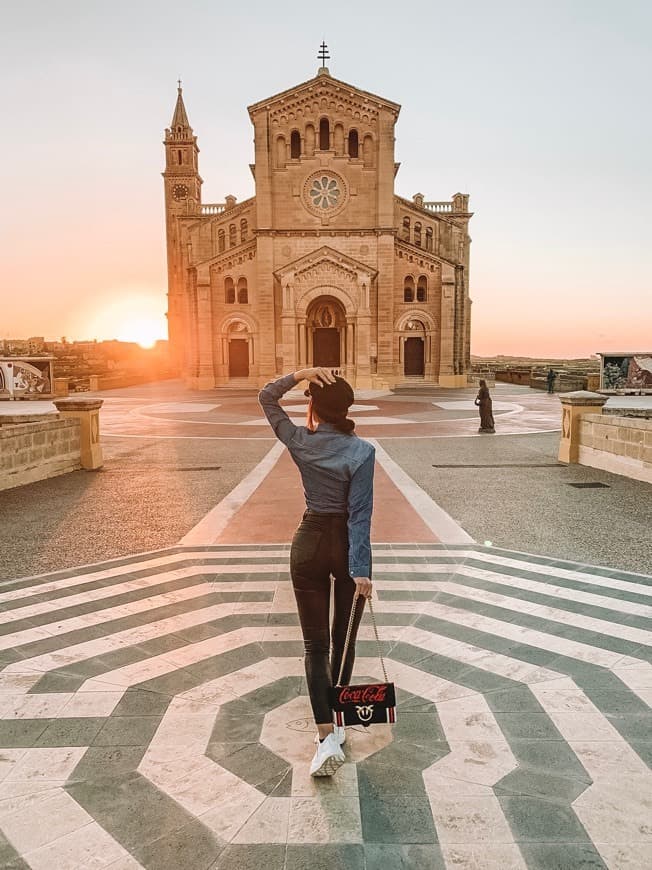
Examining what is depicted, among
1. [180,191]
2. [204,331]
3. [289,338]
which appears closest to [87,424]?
[289,338]

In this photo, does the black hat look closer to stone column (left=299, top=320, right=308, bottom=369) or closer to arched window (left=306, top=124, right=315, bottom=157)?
stone column (left=299, top=320, right=308, bottom=369)

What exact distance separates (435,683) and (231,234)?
148 ft

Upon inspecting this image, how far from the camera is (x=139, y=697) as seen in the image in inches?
156

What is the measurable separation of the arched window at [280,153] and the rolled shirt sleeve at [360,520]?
42.6 meters

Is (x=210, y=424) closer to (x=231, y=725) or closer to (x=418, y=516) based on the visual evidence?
(x=418, y=516)

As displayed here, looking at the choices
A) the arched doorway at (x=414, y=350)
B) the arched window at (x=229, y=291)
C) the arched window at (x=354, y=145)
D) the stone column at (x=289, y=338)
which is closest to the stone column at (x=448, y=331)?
the arched doorway at (x=414, y=350)

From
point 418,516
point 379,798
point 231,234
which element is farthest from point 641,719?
point 231,234

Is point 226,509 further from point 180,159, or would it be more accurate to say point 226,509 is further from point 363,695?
point 180,159

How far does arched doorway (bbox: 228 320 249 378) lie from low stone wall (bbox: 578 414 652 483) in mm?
32882

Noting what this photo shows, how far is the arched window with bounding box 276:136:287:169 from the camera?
135 ft

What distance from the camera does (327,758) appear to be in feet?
10.3

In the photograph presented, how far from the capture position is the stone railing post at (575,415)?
42.9 feet

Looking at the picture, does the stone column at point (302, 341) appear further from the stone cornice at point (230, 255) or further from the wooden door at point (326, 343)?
the stone cornice at point (230, 255)

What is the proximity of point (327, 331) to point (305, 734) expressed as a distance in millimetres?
40344
